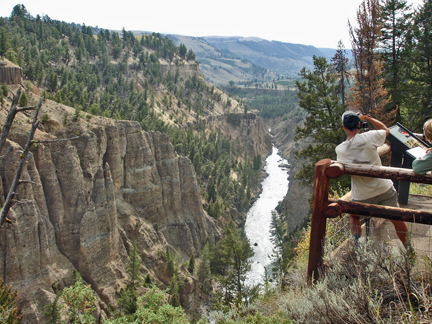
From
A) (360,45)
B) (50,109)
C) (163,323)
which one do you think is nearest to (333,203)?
(163,323)

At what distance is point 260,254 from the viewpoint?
172 feet

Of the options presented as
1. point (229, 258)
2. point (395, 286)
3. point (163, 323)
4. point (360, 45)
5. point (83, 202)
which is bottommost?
point (229, 258)

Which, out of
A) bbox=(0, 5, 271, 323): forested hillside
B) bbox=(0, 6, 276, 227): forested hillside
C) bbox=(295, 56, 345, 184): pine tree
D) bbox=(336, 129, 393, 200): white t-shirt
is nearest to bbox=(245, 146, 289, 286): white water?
bbox=(0, 6, 276, 227): forested hillside

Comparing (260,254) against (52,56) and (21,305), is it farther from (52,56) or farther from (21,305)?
(52,56)

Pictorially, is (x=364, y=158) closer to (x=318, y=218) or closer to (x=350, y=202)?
(x=350, y=202)

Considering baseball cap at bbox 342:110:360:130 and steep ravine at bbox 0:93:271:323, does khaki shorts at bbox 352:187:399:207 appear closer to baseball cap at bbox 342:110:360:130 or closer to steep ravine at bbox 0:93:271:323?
baseball cap at bbox 342:110:360:130

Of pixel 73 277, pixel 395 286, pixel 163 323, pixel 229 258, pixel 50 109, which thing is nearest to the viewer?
pixel 395 286

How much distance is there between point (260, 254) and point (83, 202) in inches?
1364

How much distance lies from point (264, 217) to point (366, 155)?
6382cm

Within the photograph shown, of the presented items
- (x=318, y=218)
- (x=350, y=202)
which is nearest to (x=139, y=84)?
(x=318, y=218)

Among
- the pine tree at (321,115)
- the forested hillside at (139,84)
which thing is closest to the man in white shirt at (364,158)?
the pine tree at (321,115)

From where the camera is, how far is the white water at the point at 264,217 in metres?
48.3

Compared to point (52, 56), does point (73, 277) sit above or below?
below

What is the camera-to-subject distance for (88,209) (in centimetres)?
2544
